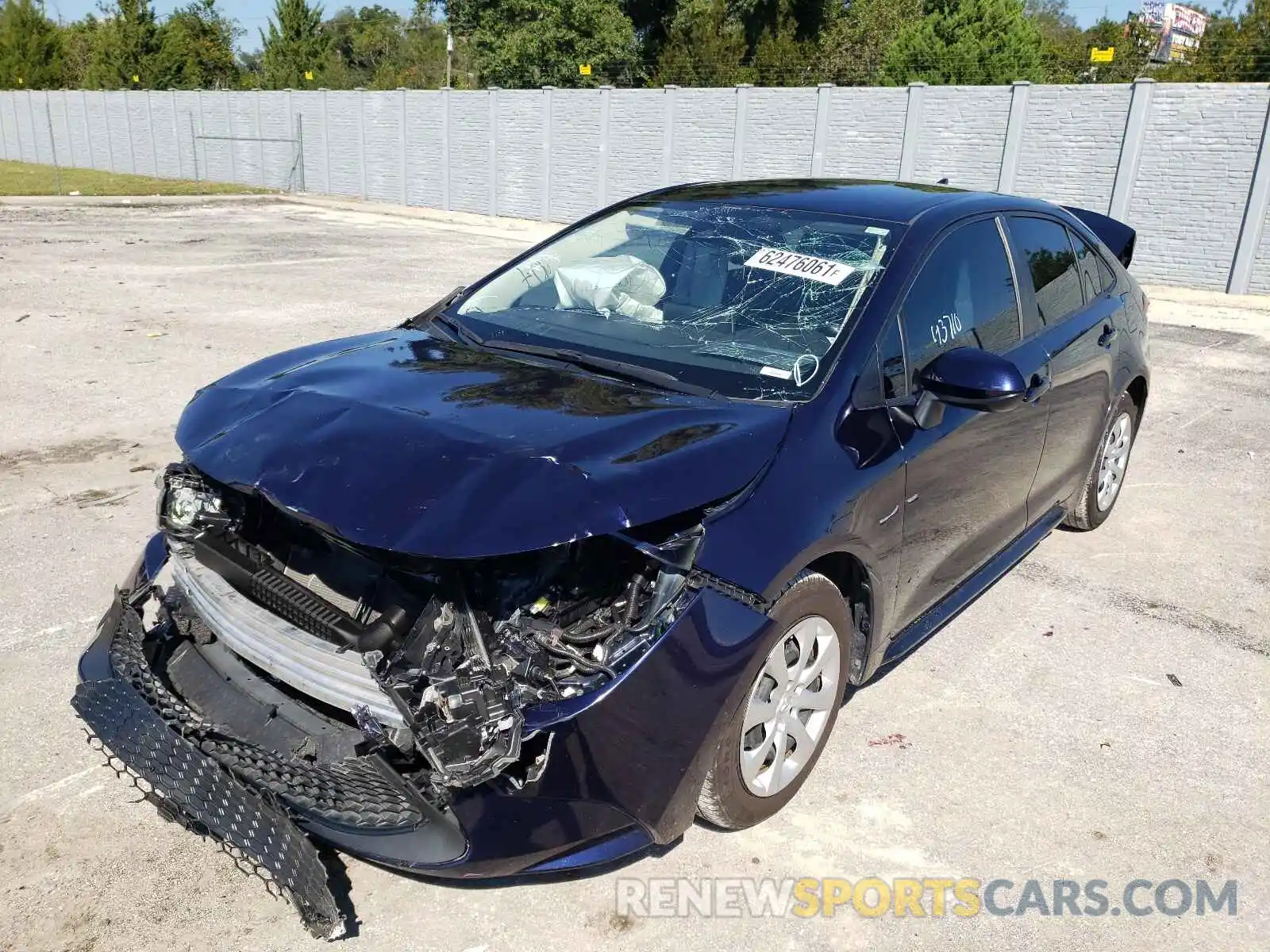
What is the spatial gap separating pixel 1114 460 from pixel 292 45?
163 feet

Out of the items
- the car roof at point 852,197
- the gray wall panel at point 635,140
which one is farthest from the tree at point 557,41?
the car roof at point 852,197

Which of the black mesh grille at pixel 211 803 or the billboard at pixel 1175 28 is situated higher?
the billboard at pixel 1175 28

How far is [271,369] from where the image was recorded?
3291mm

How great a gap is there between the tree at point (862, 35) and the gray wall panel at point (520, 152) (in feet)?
66.6

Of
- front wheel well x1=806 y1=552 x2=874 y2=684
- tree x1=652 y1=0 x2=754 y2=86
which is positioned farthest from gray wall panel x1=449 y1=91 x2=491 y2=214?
front wheel well x1=806 y1=552 x2=874 y2=684

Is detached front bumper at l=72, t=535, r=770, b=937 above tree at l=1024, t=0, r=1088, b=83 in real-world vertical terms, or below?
below

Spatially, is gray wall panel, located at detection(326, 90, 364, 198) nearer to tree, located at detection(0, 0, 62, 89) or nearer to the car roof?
the car roof

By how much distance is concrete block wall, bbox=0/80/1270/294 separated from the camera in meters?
15.4

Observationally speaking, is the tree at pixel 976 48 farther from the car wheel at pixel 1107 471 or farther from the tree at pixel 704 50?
the car wheel at pixel 1107 471

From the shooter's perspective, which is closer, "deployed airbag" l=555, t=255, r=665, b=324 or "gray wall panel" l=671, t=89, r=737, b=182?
"deployed airbag" l=555, t=255, r=665, b=324

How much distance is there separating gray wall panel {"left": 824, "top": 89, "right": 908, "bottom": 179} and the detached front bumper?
17453 millimetres

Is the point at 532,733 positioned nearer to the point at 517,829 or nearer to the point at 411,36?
the point at 517,829

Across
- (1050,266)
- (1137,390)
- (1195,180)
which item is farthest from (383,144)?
(1050,266)

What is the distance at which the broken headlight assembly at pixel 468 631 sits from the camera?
88.6 inches
